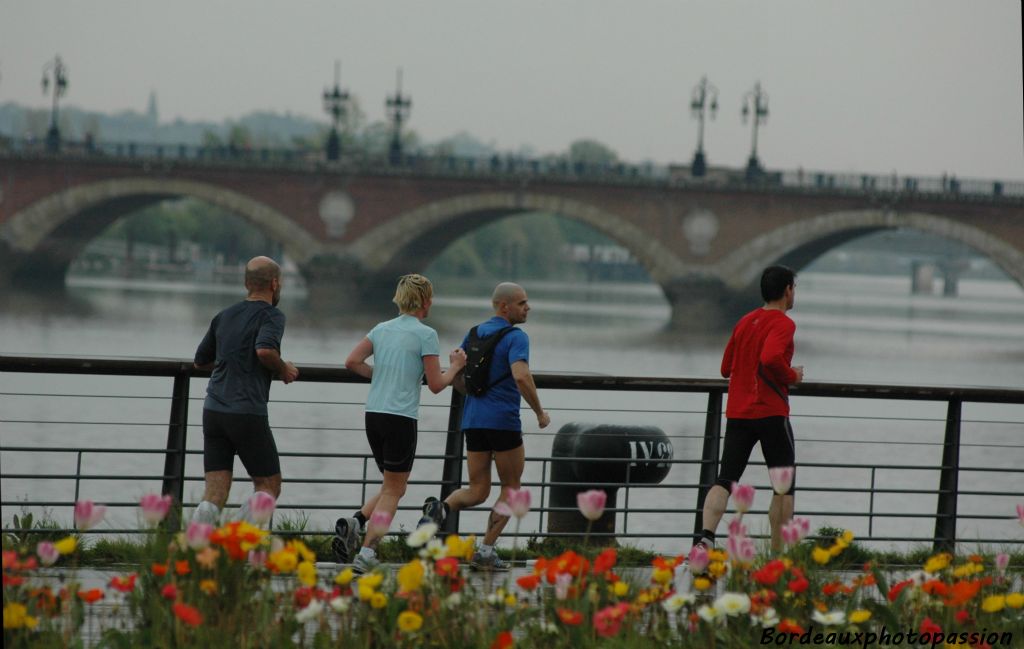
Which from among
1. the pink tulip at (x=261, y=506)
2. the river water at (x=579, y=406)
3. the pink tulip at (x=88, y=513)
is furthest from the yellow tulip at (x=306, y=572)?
the river water at (x=579, y=406)

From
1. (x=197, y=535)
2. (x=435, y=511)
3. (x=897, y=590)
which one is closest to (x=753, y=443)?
(x=435, y=511)

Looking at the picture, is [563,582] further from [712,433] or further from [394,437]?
[712,433]

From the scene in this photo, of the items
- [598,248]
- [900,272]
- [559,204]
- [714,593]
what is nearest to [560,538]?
[714,593]

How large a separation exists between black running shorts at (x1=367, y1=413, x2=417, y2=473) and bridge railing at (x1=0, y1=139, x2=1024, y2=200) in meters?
43.2

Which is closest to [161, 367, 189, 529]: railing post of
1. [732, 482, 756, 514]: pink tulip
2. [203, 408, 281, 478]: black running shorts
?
[203, 408, 281, 478]: black running shorts

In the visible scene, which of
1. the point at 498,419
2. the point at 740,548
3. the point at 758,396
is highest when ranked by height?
the point at 758,396

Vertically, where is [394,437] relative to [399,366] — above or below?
below

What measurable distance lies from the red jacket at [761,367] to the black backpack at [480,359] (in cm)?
95

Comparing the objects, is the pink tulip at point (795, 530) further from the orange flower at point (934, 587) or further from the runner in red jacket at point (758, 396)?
the runner in red jacket at point (758, 396)

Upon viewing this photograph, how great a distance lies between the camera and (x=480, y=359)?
618 cm

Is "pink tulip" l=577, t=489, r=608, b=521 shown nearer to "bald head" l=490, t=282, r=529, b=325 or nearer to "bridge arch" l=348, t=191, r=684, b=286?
"bald head" l=490, t=282, r=529, b=325

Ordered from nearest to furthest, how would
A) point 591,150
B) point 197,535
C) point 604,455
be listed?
point 197,535 → point 604,455 → point 591,150

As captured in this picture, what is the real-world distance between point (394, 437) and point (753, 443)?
5.03 ft

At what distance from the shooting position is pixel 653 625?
425cm
